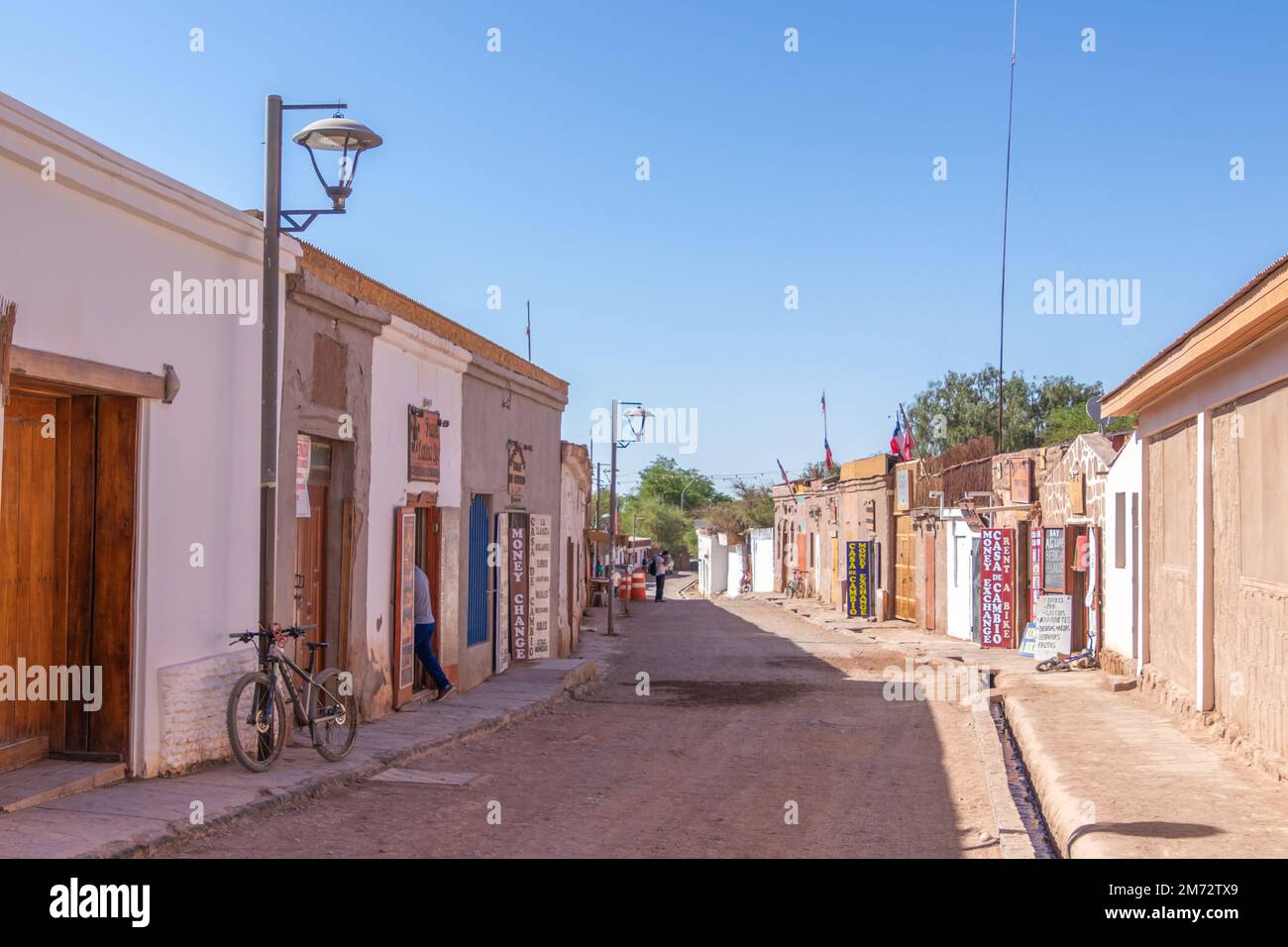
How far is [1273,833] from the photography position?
6148 mm

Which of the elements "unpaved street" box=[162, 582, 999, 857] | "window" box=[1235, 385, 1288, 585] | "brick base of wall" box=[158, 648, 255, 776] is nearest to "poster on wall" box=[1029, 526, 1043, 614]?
"unpaved street" box=[162, 582, 999, 857]

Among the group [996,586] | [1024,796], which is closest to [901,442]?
[996,586]

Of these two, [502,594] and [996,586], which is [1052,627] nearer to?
[996,586]

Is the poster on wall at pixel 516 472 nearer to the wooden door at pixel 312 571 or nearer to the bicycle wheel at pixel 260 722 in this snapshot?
the wooden door at pixel 312 571

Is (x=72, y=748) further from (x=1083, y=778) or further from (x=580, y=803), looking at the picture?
(x=1083, y=778)

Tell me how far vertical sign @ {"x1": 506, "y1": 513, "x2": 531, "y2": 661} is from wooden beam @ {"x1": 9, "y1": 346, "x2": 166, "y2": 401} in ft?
27.2

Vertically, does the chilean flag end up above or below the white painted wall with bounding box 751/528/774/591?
above

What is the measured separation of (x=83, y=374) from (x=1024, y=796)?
6.94 meters

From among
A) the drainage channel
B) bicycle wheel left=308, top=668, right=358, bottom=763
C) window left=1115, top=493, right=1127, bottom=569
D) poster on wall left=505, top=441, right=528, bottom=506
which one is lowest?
the drainage channel

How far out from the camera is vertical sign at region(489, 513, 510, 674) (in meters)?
14.6

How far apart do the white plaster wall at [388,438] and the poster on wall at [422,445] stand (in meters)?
0.08

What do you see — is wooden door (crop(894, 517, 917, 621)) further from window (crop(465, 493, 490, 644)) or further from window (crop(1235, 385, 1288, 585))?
window (crop(1235, 385, 1288, 585))
